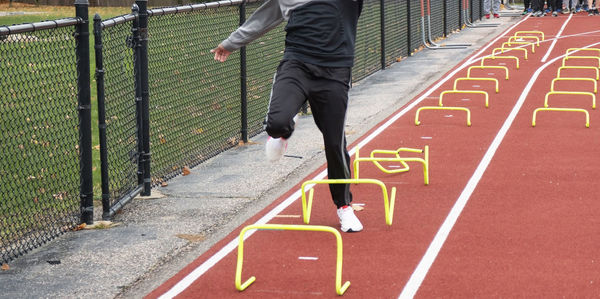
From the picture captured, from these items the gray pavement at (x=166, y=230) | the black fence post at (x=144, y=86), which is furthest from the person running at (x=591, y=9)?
the black fence post at (x=144, y=86)

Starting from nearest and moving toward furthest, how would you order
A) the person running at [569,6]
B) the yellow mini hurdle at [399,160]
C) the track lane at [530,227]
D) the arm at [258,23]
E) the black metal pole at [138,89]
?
the track lane at [530,227] → the arm at [258,23] → the black metal pole at [138,89] → the yellow mini hurdle at [399,160] → the person running at [569,6]

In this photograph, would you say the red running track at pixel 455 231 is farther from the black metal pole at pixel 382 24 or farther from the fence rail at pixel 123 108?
the black metal pole at pixel 382 24

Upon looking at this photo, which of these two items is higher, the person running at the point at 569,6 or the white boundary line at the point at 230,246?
the person running at the point at 569,6

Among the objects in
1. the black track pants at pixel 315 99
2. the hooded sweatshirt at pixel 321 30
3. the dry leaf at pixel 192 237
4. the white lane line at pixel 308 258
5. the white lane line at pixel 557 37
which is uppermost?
the hooded sweatshirt at pixel 321 30

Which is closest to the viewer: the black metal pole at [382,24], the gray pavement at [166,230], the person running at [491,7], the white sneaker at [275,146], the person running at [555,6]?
the gray pavement at [166,230]

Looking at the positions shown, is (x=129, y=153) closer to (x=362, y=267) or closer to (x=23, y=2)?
(x=362, y=267)

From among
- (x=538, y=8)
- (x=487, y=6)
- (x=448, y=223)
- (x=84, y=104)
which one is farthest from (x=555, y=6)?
(x=84, y=104)

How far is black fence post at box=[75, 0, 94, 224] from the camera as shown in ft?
26.2

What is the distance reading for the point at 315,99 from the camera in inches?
297

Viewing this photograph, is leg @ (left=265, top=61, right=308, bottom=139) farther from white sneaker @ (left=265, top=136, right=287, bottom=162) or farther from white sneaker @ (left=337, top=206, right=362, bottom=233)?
white sneaker @ (left=337, top=206, right=362, bottom=233)

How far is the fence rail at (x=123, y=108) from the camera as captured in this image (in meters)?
8.21

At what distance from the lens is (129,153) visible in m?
9.33

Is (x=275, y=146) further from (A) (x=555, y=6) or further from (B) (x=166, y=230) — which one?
(A) (x=555, y=6)

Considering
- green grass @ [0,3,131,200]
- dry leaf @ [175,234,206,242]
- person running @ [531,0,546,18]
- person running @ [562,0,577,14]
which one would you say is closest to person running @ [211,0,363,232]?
dry leaf @ [175,234,206,242]
